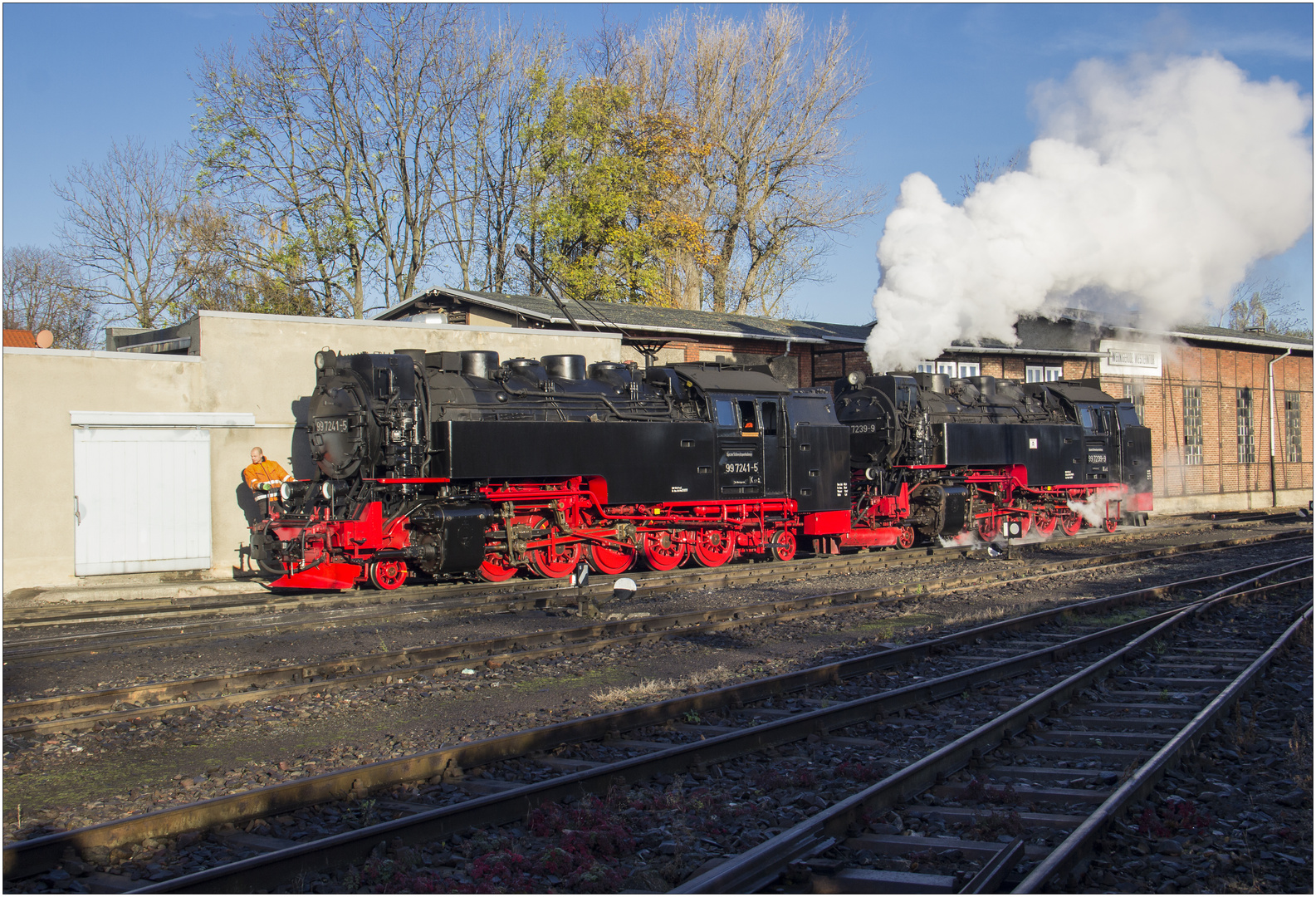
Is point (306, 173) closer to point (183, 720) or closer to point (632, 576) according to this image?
point (632, 576)

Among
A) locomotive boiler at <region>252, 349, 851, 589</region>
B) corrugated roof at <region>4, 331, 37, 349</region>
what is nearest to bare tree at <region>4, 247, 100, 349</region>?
corrugated roof at <region>4, 331, 37, 349</region>

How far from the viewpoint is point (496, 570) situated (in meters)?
13.7

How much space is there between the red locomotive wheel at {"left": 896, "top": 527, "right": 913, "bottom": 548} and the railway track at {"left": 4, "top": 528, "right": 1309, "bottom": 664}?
1.00m

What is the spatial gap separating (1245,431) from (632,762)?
33.3 meters

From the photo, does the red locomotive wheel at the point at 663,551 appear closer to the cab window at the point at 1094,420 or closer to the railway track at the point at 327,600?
the railway track at the point at 327,600

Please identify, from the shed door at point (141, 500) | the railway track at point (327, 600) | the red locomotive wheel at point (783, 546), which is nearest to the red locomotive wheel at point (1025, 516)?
the red locomotive wheel at point (783, 546)

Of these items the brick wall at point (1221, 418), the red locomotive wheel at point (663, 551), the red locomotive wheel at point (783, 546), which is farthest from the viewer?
the brick wall at point (1221, 418)

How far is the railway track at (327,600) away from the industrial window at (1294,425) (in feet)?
87.8

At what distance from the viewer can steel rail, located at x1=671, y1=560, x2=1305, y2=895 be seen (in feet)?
12.9

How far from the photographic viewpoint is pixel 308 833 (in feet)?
15.0

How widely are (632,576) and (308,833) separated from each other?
30.1ft

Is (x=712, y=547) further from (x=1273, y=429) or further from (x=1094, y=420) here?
(x=1273, y=429)

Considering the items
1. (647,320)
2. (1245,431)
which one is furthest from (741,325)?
(1245,431)

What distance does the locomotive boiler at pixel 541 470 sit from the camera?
12.3m
